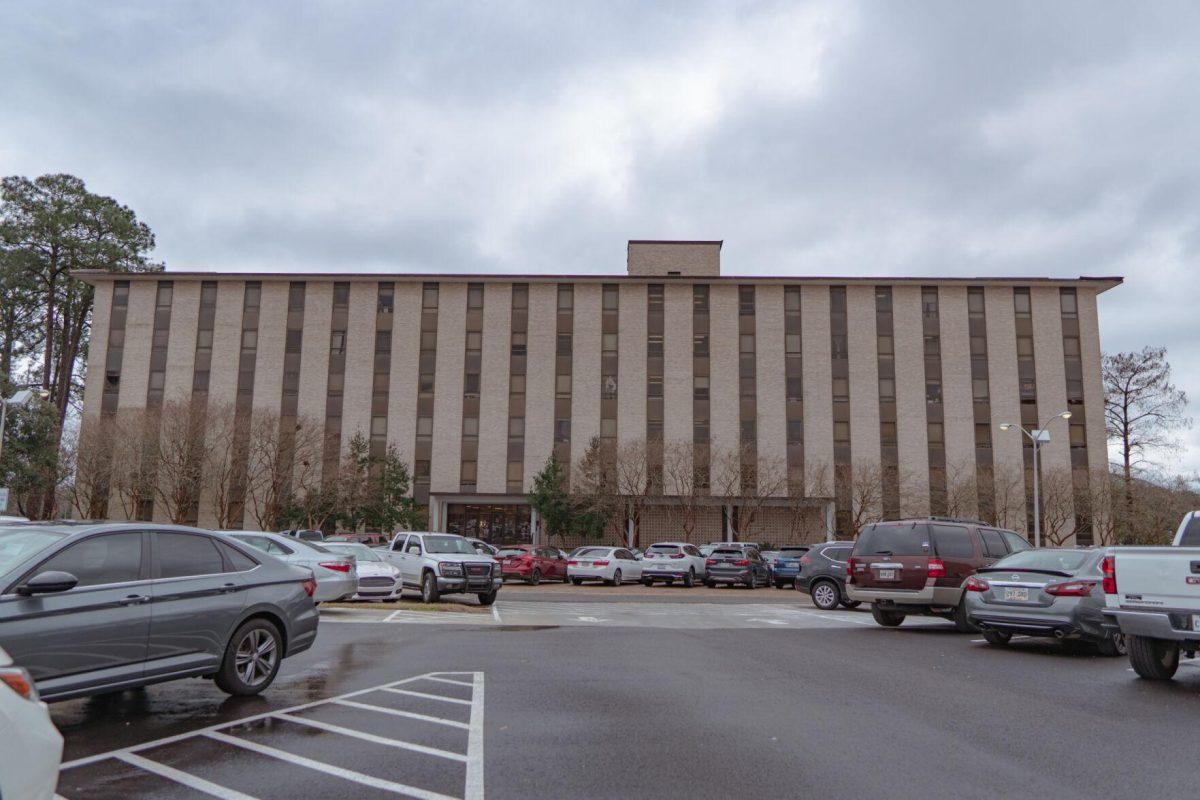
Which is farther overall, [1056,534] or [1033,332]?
[1033,332]

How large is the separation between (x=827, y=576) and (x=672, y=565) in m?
12.3

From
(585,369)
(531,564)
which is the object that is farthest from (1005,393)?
(531,564)

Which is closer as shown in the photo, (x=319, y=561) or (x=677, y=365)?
(x=319, y=561)

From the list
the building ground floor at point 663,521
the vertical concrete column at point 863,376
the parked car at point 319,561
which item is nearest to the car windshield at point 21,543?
the parked car at point 319,561

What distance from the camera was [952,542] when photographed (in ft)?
50.3

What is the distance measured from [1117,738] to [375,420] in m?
51.7

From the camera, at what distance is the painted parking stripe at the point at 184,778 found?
16.6ft

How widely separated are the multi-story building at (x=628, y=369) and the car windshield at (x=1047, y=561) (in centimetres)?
4001

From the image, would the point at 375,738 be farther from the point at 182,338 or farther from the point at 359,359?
the point at 182,338

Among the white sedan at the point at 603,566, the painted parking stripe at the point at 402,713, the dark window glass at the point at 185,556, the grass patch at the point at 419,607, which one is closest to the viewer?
the painted parking stripe at the point at 402,713

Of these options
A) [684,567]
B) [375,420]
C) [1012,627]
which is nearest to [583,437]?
[375,420]

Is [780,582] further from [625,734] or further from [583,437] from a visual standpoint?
[625,734]

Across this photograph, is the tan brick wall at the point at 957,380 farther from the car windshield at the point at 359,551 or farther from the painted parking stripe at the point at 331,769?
the painted parking stripe at the point at 331,769

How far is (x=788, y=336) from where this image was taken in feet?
185
